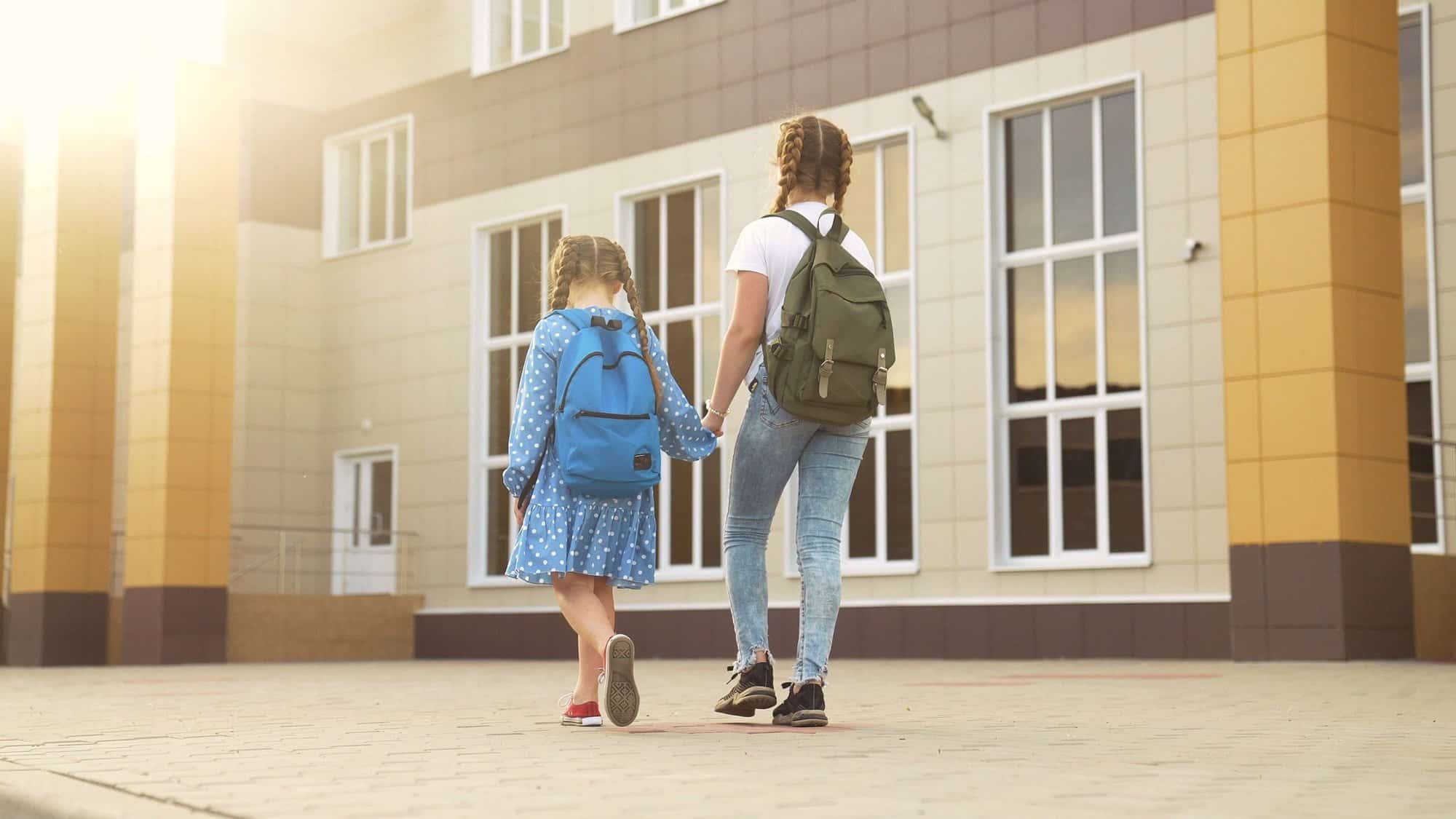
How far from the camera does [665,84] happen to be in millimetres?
19375

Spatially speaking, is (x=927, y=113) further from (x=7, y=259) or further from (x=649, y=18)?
(x=7, y=259)

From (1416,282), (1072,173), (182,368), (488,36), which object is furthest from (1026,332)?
(488,36)

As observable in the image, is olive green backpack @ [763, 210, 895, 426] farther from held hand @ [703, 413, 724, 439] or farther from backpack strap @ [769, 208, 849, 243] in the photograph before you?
held hand @ [703, 413, 724, 439]

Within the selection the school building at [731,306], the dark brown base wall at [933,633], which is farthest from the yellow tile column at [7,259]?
the dark brown base wall at [933,633]

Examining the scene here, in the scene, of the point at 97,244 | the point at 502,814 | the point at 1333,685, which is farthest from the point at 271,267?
the point at 502,814

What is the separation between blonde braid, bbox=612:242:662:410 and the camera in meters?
6.02

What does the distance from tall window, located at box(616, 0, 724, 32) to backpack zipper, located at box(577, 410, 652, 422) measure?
46.5 feet

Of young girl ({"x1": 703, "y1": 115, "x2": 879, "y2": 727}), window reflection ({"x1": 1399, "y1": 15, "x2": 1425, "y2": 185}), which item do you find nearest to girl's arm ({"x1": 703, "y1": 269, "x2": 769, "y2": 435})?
young girl ({"x1": 703, "y1": 115, "x2": 879, "y2": 727})

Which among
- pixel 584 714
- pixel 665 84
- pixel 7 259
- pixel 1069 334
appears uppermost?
pixel 665 84

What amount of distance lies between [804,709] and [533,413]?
133 centimetres

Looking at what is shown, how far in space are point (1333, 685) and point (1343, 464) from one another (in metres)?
3.04

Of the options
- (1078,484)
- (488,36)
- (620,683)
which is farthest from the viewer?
(488,36)

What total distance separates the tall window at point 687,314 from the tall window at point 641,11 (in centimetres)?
191

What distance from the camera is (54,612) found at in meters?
17.4
